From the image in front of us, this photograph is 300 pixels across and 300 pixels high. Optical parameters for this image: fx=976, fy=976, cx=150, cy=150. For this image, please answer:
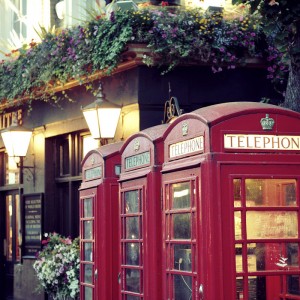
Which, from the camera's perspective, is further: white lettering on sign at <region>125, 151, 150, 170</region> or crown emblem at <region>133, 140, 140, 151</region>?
crown emblem at <region>133, 140, 140, 151</region>

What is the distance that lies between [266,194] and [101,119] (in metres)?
5.25

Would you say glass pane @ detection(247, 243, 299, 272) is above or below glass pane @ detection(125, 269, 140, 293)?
above

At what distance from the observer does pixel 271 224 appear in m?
8.10

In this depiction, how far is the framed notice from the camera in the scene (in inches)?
653

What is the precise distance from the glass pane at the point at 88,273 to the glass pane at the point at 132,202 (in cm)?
188

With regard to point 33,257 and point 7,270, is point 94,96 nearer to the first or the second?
point 33,257

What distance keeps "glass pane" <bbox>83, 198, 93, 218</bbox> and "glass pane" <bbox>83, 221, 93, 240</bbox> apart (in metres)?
0.09

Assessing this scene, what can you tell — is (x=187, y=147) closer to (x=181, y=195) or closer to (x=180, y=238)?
(x=181, y=195)

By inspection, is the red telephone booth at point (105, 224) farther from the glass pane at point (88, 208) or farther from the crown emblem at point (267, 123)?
the crown emblem at point (267, 123)

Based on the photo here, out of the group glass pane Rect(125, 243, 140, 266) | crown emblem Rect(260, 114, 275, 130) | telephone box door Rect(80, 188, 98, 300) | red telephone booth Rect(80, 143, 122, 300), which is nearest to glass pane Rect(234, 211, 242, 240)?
crown emblem Rect(260, 114, 275, 130)

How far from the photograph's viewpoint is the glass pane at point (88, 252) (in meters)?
11.9

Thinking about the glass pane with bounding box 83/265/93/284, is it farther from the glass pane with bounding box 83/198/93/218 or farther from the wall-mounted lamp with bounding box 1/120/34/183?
the wall-mounted lamp with bounding box 1/120/34/183

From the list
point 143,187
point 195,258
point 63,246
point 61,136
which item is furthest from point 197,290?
point 61,136

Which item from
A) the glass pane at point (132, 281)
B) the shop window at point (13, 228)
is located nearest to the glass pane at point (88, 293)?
the glass pane at point (132, 281)
